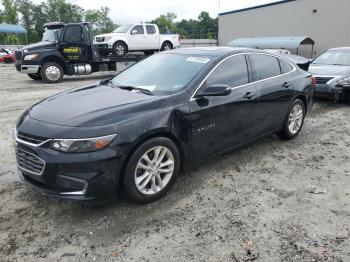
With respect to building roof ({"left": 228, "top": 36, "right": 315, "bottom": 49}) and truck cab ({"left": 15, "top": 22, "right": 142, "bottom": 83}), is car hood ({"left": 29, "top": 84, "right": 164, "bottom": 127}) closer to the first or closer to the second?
truck cab ({"left": 15, "top": 22, "right": 142, "bottom": 83})

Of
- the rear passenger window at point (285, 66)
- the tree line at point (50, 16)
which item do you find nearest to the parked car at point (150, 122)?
the rear passenger window at point (285, 66)

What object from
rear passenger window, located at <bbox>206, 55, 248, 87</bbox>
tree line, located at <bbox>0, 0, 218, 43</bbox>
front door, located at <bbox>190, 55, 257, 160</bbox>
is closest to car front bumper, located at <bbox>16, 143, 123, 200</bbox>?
front door, located at <bbox>190, 55, 257, 160</bbox>

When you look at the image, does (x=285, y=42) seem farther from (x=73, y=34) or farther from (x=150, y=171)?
(x=150, y=171)

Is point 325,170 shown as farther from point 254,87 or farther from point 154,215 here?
point 154,215

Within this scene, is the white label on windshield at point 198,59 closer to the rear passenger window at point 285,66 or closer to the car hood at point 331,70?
the rear passenger window at point 285,66

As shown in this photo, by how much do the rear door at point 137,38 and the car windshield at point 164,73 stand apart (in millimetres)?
13247

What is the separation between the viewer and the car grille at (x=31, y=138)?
10.4ft

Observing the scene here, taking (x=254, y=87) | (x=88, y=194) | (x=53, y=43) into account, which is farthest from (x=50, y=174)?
(x=53, y=43)

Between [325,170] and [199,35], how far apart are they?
4077 inches

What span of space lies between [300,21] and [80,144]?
29.1m

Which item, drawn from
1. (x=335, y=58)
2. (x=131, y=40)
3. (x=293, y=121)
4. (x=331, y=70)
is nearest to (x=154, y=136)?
(x=293, y=121)

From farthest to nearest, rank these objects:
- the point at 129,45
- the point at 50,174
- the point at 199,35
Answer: the point at 199,35 → the point at 129,45 → the point at 50,174

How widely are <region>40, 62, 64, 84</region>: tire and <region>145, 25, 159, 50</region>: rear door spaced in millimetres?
5862

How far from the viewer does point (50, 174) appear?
311 cm
